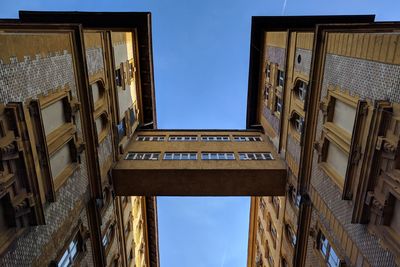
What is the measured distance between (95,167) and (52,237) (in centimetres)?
534

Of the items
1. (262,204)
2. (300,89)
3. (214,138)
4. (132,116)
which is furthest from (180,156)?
(262,204)

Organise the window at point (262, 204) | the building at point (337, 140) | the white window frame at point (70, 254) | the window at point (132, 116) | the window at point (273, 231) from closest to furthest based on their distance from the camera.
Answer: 1. the building at point (337, 140)
2. the white window frame at point (70, 254)
3. the window at point (273, 231)
4. the window at point (132, 116)
5. the window at point (262, 204)

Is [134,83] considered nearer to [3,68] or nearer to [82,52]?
[82,52]

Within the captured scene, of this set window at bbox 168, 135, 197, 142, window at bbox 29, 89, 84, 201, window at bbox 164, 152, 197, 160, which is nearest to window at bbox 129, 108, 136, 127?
window at bbox 168, 135, 197, 142

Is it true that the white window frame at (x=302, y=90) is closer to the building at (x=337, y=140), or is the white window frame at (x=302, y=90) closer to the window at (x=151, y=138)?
the building at (x=337, y=140)

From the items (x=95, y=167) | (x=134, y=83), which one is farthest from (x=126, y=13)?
(x=95, y=167)

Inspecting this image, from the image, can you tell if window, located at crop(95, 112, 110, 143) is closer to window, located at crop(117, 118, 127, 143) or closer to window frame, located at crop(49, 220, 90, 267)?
window, located at crop(117, 118, 127, 143)

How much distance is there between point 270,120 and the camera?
95.3 ft

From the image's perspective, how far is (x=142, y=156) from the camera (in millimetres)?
25094

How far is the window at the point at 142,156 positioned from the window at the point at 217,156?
3715 mm

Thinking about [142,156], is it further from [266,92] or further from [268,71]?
[268,71]

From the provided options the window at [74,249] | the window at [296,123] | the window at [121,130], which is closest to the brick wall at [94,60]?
the window at [121,130]

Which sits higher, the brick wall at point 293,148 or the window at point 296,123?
the window at point 296,123

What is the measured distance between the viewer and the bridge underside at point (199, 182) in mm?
22484
